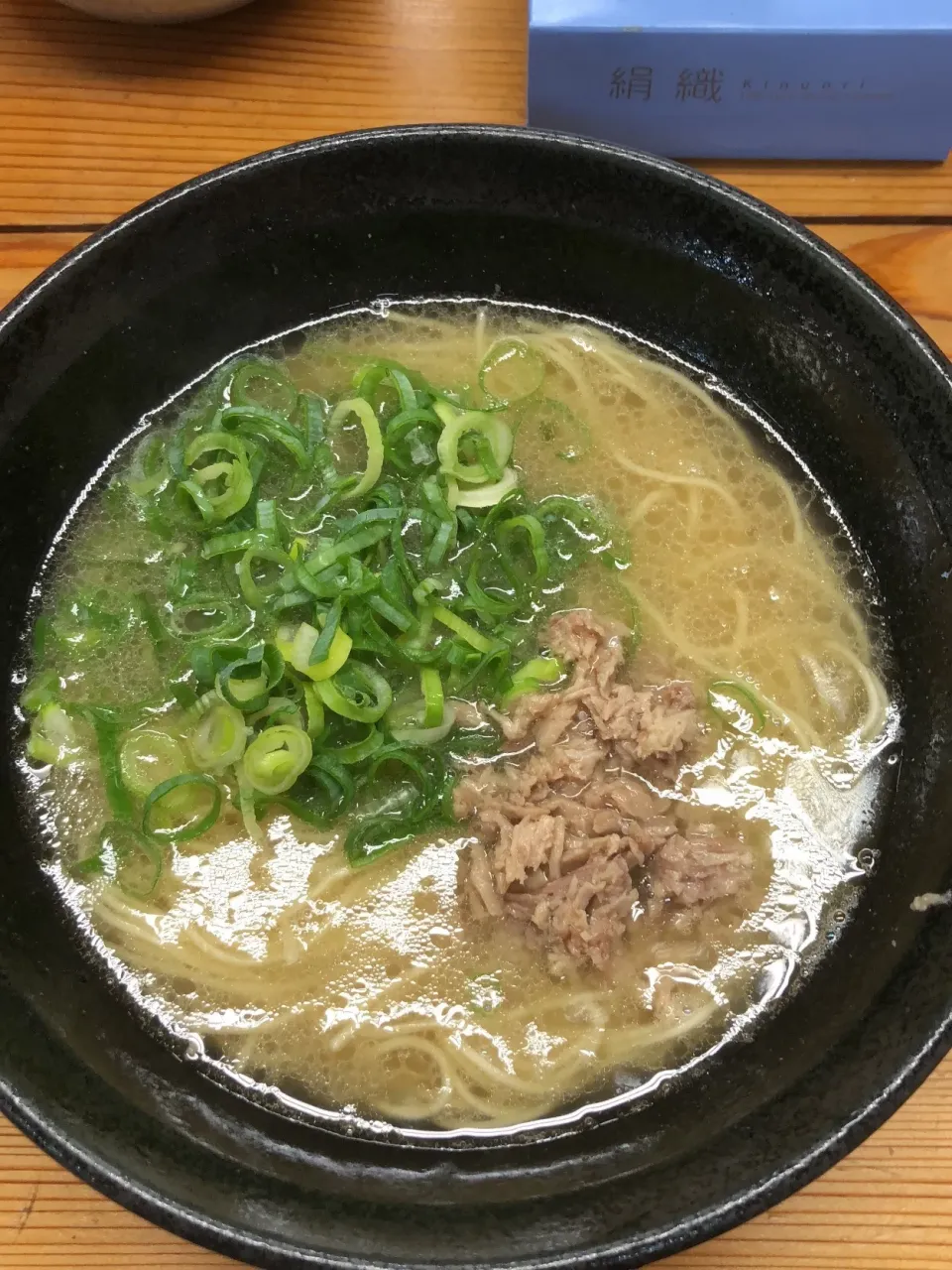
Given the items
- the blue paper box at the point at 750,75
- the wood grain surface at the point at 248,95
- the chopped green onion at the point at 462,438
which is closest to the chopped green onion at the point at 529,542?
the chopped green onion at the point at 462,438

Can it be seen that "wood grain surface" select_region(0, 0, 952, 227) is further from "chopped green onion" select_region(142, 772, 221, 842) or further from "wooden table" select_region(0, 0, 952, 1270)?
"chopped green onion" select_region(142, 772, 221, 842)

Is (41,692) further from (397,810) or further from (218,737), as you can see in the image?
(397,810)

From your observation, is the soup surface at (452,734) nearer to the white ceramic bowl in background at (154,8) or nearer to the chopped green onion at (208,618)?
the chopped green onion at (208,618)

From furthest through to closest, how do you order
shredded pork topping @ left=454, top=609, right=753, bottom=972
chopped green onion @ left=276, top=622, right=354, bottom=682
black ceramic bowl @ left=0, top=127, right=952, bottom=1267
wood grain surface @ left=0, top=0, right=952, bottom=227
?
wood grain surface @ left=0, top=0, right=952, bottom=227
chopped green onion @ left=276, top=622, right=354, bottom=682
shredded pork topping @ left=454, top=609, right=753, bottom=972
black ceramic bowl @ left=0, top=127, right=952, bottom=1267

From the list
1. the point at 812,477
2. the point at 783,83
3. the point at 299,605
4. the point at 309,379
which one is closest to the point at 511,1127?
the point at 299,605

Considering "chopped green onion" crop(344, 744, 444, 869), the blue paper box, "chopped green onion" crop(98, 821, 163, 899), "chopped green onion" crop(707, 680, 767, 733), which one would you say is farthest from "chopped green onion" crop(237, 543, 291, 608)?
the blue paper box

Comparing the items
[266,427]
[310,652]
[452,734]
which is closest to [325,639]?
[310,652]

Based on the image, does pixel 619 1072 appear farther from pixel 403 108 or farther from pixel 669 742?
pixel 403 108
